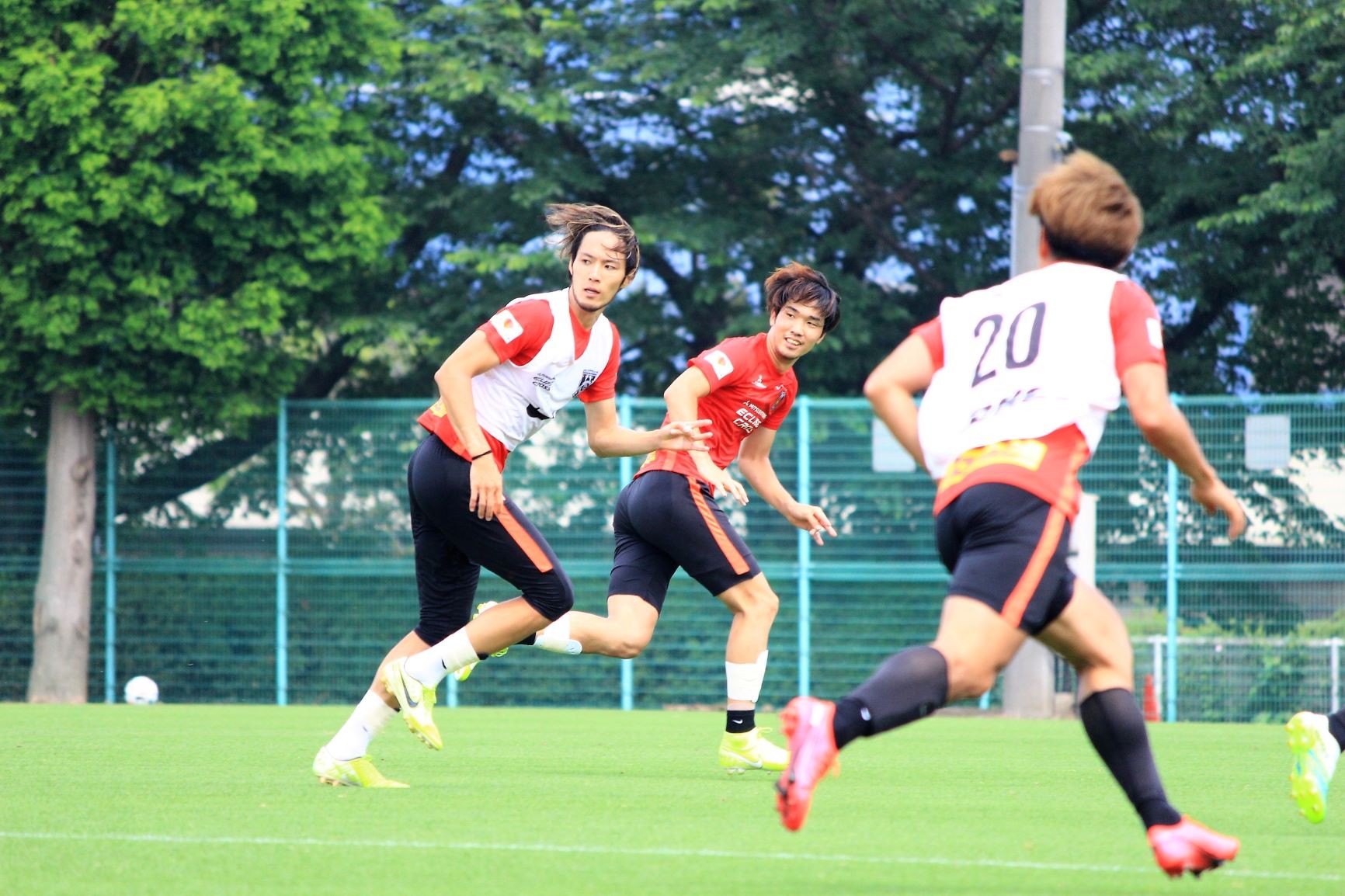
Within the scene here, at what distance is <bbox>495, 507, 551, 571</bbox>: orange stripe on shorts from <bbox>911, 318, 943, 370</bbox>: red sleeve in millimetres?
2445

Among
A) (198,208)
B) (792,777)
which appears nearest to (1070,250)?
(792,777)

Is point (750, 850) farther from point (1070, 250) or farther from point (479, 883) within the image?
point (1070, 250)

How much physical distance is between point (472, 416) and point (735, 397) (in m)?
1.85

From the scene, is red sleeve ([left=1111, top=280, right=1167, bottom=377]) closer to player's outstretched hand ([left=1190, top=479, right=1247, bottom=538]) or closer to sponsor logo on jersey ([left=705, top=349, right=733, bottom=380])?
player's outstretched hand ([left=1190, top=479, right=1247, bottom=538])

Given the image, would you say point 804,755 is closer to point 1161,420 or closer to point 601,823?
point 1161,420

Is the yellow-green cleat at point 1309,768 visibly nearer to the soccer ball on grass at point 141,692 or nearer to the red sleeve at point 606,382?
the red sleeve at point 606,382

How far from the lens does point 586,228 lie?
23.0ft

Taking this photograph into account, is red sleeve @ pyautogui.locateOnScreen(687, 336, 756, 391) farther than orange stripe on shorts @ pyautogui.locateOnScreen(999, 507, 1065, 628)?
Yes

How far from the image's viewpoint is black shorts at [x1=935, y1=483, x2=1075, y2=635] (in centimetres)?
421

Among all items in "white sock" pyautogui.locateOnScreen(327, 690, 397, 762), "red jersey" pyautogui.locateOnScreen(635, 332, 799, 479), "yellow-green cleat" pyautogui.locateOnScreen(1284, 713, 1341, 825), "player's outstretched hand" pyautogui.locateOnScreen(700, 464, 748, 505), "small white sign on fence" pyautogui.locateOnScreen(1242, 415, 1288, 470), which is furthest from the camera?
"small white sign on fence" pyautogui.locateOnScreen(1242, 415, 1288, 470)

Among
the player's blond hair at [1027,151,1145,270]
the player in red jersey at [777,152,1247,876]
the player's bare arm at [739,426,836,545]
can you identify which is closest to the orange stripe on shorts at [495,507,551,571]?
the player's bare arm at [739,426,836,545]

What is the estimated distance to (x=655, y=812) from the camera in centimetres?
586

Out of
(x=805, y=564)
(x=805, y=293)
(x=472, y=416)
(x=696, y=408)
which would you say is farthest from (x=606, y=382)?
(x=805, y=564)

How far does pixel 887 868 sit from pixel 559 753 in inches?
167
